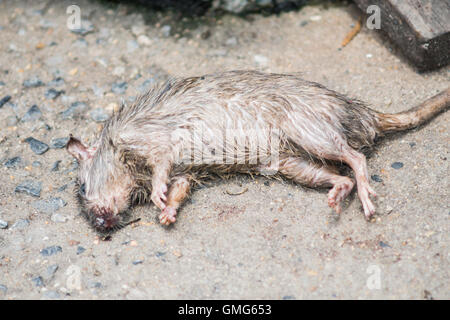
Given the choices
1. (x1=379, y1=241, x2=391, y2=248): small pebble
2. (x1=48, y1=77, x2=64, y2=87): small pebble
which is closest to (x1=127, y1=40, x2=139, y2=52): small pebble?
(x1=48, y1=77, x2=64, y2=87): small pebble

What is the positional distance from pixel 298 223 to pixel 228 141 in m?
0.87

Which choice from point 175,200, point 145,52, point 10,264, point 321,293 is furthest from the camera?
point 145,52

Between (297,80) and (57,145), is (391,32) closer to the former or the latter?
(297,80)

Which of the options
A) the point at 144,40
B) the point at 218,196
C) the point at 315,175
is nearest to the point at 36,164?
the point at 218,196

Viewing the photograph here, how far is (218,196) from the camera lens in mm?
4156

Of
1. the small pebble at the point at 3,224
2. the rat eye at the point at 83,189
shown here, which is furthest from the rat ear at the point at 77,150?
Answer: the small pebble at the point at 3,224

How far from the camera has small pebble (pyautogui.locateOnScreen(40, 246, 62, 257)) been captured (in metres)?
3.79

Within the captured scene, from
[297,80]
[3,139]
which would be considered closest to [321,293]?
[297,80]

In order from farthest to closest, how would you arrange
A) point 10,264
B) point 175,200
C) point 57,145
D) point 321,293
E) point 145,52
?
point 145,52, point 57,145, point 175,200, point 10,264, point 321,293

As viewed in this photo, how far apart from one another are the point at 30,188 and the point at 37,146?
1.88 feet

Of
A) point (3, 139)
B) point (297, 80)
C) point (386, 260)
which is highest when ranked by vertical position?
point (297, 80)

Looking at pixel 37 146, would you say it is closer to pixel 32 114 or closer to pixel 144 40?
pixel 32 114

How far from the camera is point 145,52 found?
18.6ft

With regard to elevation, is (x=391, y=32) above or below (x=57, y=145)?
above
